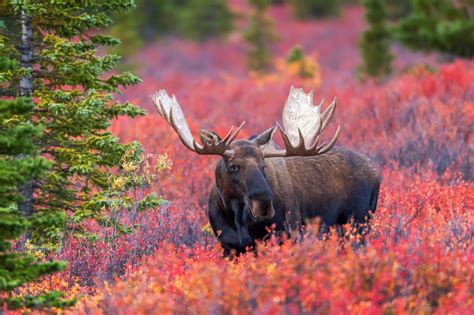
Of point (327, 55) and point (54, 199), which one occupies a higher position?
point (54, 199)

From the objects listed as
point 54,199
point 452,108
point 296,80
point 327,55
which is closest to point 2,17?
point 54,199

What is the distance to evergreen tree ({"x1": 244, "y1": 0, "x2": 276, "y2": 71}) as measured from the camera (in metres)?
30.2

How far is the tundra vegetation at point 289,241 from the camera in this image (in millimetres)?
4488

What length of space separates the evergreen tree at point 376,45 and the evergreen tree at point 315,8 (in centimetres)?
1867

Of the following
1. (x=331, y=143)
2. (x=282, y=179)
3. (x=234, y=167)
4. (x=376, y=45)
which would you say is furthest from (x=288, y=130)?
(x=376, y=45)

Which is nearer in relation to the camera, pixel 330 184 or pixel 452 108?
pixel 330 184

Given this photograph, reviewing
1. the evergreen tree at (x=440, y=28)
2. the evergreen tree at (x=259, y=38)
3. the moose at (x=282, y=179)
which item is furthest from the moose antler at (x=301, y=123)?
the evergreen tree at (x=259, y=38)

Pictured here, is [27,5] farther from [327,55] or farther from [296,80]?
[327,55]

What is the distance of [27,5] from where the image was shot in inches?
241

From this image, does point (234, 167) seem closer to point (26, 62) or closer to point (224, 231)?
point (224, 231)

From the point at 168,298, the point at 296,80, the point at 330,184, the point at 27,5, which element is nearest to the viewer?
the point at 168,298

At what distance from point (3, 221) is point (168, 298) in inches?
44.3

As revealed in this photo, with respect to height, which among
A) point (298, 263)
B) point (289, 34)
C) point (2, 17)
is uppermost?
point (2, 17)

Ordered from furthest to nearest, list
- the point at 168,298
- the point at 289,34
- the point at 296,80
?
the point at 289,34
the point at 296,80
the point at 168,298
